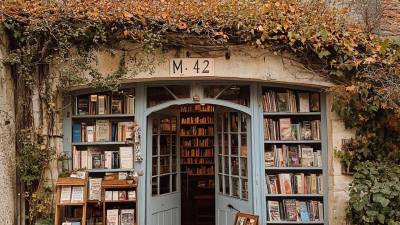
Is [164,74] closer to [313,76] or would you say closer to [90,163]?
[90,163]

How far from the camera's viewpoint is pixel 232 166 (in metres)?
5.32

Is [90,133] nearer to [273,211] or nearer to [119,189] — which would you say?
[119,189]

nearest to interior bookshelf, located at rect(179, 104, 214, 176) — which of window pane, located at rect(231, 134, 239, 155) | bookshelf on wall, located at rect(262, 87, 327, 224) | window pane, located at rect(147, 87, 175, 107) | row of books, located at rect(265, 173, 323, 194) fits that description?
window pane, located at rect(231, 134, 239, 155)

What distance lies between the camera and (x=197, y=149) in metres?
8.52

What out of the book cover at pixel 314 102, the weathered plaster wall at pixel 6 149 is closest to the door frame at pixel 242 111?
the book cover at pixel 314 102

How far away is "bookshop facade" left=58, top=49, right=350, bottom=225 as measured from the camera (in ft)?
16.1

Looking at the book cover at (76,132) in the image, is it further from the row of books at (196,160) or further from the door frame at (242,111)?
the row of books at (196,160)

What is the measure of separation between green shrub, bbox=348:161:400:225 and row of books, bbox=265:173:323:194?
1.96ft

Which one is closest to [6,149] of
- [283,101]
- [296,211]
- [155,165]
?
[155,165]

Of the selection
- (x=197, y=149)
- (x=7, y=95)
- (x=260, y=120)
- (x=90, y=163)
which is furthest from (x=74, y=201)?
(x=197, y=149)

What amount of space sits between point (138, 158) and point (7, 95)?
166cm

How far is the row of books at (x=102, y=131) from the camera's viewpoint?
5.07m

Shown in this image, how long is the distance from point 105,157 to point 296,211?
250 centimetres

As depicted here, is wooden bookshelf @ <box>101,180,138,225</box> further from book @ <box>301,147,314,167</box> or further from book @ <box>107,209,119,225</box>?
book @ <box>301,147,314,167</box>
